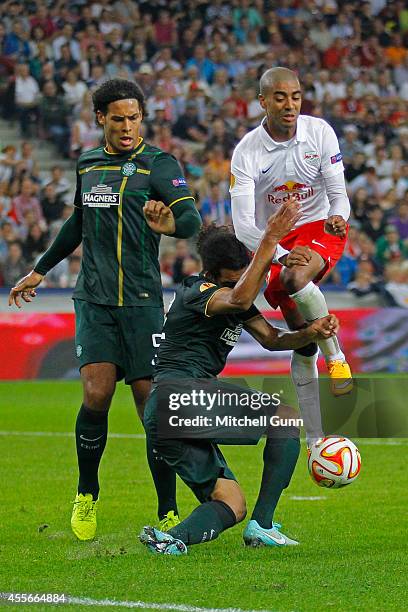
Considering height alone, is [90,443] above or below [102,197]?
below

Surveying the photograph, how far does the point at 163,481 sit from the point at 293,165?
2.05 m

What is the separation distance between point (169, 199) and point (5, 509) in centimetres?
256

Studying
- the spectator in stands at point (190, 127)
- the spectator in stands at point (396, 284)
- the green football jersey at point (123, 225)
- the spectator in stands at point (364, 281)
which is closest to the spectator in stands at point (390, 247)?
the spectator in stands at point (396, 284)

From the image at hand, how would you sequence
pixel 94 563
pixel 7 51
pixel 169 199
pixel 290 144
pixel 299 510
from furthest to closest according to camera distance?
pixel 7 51
pixel 299 510
pixel 290 144
pixel 169 199
pixel 94 563

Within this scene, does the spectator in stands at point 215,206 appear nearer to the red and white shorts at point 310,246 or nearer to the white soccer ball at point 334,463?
the red and white shorts at point 310,246

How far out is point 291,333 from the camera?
6344mm

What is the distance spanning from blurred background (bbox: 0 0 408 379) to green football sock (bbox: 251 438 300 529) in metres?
9.83

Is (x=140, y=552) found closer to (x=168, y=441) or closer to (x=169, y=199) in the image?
(x=168, y=441)

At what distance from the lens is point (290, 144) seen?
742 centimetres

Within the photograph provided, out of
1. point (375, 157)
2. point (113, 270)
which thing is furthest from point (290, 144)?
point (375, 157)

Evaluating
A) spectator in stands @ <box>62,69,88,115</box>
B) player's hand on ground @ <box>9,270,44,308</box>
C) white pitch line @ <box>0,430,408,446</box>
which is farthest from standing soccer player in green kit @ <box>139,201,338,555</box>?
spectator in stands @ <box>62,69,88,115</box>

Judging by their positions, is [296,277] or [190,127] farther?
[190,127]

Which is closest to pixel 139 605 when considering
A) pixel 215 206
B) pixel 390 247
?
pixel 215 206

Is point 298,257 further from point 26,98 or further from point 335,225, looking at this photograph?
point 26,98
